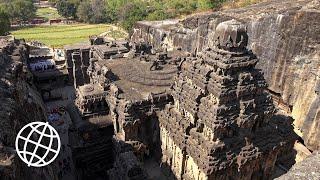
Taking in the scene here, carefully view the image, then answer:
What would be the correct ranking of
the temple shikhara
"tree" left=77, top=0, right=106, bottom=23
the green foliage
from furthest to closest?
"tree" left=77, top=0, right=106, bottom=23
the green foliage
the temple shikhara

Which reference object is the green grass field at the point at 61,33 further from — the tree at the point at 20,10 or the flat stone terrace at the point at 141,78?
the flat stone terrace at the point at 141,78

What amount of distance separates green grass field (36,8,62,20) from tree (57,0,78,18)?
7602mm

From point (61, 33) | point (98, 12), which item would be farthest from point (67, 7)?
point (61, 33)

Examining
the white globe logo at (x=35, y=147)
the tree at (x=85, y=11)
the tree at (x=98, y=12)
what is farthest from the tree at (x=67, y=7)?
the white globe logo at (x=35, y=147)

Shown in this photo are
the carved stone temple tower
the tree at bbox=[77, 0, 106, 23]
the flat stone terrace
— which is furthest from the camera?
the tree at bbox=[77, 0, 106, 23]

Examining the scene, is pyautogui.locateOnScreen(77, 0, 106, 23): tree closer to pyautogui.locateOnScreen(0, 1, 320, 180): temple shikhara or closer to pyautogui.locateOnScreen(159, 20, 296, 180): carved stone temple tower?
pyautogui.locateOnScreen(0, 1, 320, 180): temple shikhara

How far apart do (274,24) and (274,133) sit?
505 inches

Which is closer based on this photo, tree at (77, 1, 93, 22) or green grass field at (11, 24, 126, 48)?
green grass field at (11, 24, 126, 48)

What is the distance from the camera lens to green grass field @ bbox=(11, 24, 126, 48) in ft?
232

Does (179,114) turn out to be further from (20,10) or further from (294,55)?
(20,10)

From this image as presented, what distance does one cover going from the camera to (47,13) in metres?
111

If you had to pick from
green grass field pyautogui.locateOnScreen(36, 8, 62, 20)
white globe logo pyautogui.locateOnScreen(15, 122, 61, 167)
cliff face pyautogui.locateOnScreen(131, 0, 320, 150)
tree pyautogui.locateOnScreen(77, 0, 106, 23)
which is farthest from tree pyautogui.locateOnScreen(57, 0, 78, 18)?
white globe logo pyautogui.locateOnScreen(15, 122, 61, 167)

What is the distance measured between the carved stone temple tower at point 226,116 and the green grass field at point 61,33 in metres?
52.6

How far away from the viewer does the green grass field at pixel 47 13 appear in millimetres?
103000
